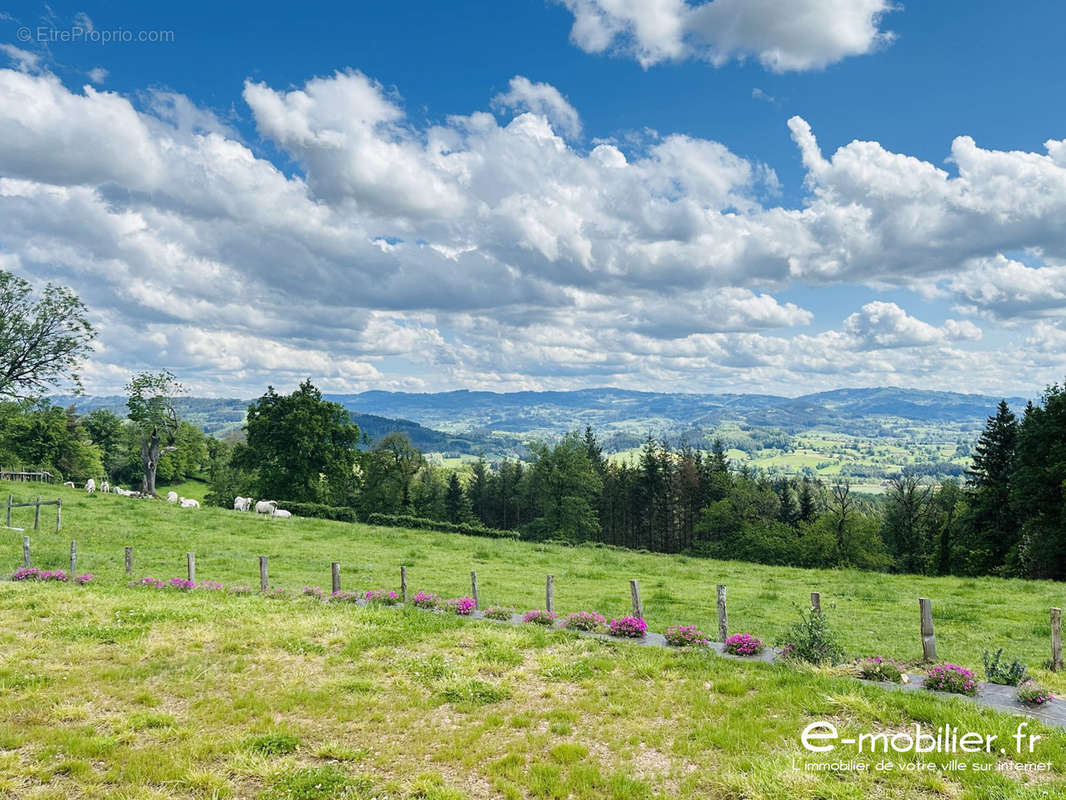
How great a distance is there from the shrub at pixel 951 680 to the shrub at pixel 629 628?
6.49m

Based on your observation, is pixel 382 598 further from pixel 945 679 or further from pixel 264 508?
pixel 264 508

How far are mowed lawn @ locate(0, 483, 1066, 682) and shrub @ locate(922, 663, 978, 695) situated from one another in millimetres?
2465

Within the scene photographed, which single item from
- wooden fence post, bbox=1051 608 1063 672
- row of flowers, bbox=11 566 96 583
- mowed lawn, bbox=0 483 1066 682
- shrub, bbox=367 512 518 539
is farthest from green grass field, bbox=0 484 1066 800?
shrub, bbox=367 512 518 539

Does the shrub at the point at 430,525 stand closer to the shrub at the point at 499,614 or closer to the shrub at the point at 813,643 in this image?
the shrub at the point at 499,614

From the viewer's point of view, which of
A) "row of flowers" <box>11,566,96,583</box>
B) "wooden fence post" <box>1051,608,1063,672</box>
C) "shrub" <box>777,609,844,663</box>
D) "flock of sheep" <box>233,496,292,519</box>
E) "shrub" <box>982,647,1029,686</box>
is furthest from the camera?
"flock of sheep" <box>233,496,292,519</box>

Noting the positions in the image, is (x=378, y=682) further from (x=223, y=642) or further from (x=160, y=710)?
(x=223, y=642)

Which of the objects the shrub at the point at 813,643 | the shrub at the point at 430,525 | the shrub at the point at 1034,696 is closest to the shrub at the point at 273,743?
the shrub at the point at 813,643

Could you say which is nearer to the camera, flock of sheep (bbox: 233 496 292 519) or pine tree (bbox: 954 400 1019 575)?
flock of sheep (bbox: 233 496 292 519)

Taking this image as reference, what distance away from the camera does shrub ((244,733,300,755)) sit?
377 inches

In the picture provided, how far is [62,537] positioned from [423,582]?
66.1 ft

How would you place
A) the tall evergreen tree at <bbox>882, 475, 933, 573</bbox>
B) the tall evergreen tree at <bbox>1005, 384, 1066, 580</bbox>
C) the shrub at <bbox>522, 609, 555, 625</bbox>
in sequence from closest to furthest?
the shrub at <bbox>522, 609, 555, 625</bbox>, the tall evergreen tree at <bbox>1005, 384, 1066, 580</bbox>, the tall evergreen tree at <bbox>882, 475, 933, 573</bbox>

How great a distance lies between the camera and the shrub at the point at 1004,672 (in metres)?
11.8

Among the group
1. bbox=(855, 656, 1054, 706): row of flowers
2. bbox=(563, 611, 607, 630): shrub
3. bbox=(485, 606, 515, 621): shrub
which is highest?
bbox=(855, 656, 1054, 706): row of flowers

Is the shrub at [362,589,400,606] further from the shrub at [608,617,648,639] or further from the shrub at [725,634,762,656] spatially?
the shrub at [725,634,762,656]
